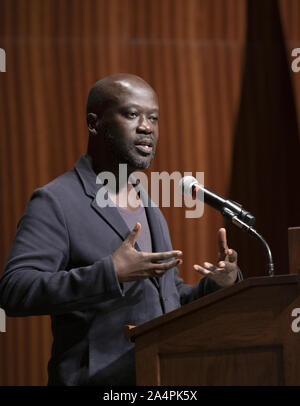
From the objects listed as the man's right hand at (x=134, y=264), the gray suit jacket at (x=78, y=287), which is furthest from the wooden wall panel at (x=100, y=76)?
the man's right hand at (x=134, y=264)

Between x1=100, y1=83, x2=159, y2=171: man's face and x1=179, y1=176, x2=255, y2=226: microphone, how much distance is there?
0.19 metres

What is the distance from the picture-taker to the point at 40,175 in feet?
8.34

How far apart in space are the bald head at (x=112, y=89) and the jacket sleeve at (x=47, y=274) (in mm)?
308

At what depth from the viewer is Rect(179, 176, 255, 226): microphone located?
142cm

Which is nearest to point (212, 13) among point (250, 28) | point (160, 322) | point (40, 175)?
point (250, 28)

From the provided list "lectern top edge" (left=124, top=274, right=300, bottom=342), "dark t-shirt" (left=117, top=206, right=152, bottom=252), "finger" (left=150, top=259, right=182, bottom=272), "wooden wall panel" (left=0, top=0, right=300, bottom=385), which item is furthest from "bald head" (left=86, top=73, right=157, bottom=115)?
"wooden wall panel" (left=0, top=0, right=300, bottom=385)

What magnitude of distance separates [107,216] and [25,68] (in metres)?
1.19

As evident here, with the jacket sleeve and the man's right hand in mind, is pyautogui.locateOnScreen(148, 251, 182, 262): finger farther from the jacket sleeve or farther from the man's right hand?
the jacket sleeve

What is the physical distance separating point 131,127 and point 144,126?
0.03 metres

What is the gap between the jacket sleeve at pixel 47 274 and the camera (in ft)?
4.50

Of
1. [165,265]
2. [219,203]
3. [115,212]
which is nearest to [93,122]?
[115,212]
